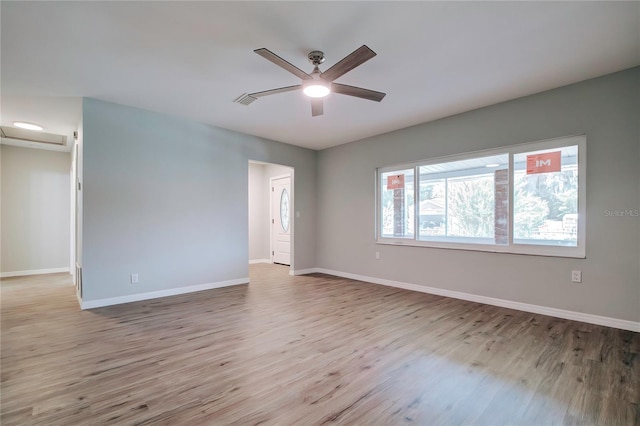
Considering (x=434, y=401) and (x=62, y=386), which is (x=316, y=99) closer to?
(x=434, y=401)

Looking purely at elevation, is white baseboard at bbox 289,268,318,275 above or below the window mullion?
below

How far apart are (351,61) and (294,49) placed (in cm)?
62

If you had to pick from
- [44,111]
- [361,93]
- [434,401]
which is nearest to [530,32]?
[361,93]

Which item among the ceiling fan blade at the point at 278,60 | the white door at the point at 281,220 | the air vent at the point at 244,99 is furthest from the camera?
the white door at the point at 281,220

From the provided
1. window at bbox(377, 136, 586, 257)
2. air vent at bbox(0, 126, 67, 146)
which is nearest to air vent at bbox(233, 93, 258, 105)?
window at bbox(377, 136, 586, 257)

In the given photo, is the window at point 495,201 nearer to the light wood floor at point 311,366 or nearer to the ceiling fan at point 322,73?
the light wood floor at point 311,366

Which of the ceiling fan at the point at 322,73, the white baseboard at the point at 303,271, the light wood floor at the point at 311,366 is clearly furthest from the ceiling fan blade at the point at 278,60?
the white baseboard at the point at 303,271

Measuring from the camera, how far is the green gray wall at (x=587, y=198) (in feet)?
9.53

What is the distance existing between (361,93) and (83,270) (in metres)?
3.92

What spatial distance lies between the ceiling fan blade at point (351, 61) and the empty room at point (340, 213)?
1.1 inches

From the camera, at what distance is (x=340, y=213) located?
229 inches

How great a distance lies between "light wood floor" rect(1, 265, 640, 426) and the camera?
5.42 feet

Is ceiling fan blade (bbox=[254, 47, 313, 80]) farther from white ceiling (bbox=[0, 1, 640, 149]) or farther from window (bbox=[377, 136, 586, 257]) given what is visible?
window (bbox=[377, 136, 586, 257])

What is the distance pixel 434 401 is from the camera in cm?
176
